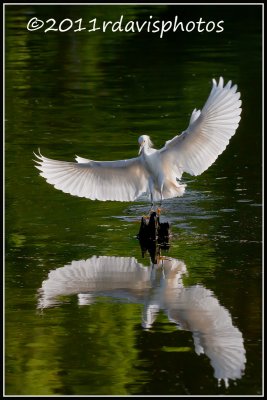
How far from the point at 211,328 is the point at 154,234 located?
2.72m

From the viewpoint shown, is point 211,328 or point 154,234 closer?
point 211,328

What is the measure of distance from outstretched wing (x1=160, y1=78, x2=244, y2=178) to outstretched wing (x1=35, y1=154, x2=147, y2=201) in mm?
421

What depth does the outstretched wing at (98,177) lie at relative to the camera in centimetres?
1280

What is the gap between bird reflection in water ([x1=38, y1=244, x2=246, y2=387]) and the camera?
961 cm

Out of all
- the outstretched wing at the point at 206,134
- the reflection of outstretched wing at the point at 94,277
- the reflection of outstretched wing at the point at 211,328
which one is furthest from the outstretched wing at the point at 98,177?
the reflection of outstretched wing at the point at 211,328

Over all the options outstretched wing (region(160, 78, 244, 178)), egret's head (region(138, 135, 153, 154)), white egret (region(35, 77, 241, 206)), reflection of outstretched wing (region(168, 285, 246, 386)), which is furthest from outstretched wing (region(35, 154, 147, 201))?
reflection of outstretched wing (region(168, 285, 246, 386))

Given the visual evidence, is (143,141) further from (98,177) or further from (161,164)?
(98,177)

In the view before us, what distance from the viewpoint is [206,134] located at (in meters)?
12.5

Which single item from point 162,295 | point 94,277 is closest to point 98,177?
point 94,277

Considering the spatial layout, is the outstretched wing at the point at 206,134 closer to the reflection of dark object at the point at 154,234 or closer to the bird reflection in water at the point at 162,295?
the reflection of dark object at the point at 154,234

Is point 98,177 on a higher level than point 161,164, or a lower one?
lower

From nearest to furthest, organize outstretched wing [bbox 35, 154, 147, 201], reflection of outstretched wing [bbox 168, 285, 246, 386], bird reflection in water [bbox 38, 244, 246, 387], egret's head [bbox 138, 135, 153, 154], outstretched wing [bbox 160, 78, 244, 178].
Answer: reflection of outstretched wing [bbox 168, 285, 246, 386]
bird reflection in water [bbox 38, 244, 246, 387]
outstretched wing [bbox 160, 78, 244, 178]
egret's head [bbox 138, 135, 153, 154]
outstretched wing [bbox 35, 154, 147, 201]

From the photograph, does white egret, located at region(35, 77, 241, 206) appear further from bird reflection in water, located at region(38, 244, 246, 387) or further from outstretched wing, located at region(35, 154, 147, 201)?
bird reflection in water, located at region(38, 244, 246, 387)

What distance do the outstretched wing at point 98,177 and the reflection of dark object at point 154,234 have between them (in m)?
0.52
